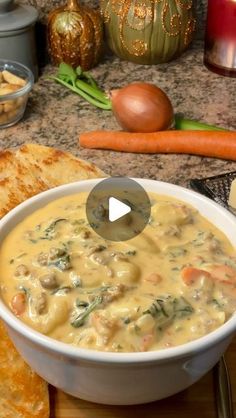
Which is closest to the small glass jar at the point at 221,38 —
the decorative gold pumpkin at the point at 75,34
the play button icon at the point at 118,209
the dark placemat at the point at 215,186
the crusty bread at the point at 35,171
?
the decorative gold pumpkin at the point at 75,34

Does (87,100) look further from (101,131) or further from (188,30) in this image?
(188,30)

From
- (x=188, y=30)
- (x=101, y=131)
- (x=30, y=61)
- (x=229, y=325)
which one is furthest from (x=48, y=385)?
(x=188, y=30)

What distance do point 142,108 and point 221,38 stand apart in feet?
1.42

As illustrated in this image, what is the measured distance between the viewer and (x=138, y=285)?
2.78 feet

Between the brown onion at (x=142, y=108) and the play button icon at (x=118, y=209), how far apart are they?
0.66 m

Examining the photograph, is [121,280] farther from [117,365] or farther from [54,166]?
[54,166]

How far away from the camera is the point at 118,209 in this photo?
0.96 meters

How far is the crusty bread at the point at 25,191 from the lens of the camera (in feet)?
2.86

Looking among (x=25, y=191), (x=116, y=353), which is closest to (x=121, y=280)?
(x=116, y=353)

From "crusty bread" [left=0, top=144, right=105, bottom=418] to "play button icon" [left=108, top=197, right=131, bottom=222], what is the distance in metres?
0.21

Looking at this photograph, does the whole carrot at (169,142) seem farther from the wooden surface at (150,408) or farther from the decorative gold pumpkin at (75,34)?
the wooden surface at (150,408)

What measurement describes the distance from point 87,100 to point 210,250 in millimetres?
1028

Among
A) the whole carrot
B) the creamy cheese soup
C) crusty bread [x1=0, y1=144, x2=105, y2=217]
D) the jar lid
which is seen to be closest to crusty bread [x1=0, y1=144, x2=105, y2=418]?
crusty bread [x1=0, y1=144, x2=105, y2=217]

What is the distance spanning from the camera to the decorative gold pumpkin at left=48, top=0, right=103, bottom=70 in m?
1.90
